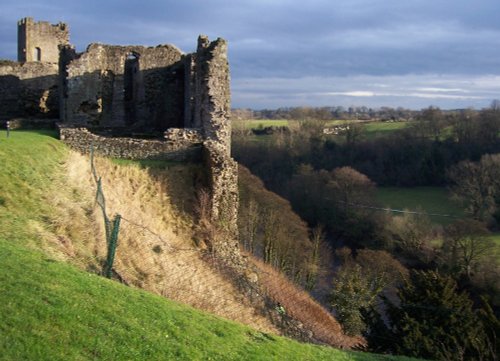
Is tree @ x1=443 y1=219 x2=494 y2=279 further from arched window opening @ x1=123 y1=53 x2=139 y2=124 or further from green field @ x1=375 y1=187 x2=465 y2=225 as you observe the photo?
arched window opening @ x1=123 y1=53 x2=139 y2=124

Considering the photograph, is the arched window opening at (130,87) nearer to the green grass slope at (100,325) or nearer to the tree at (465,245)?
the green grass slope at (100,325)

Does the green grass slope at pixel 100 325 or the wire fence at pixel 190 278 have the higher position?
the green grass slope at pixel 100 325

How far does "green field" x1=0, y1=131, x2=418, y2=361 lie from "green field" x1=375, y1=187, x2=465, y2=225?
166 feet

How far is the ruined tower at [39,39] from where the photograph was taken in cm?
3656

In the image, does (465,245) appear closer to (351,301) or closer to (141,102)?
(351,301)

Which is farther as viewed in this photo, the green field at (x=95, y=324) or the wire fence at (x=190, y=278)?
the wire fence at (x=190, y=278)

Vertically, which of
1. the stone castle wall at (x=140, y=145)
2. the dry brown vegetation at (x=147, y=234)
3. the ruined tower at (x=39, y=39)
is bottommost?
the dry brown vegetation at (x=147, y=234)

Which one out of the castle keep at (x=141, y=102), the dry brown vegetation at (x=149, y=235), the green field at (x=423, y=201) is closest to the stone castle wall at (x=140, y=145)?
the castle keep at (x=141, y=102)

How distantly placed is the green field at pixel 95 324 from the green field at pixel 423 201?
166 ft

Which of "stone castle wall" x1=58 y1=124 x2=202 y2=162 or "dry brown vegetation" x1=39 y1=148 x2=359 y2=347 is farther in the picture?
"stone castle wall" x1=58 y1=124 x2=202 y2=162

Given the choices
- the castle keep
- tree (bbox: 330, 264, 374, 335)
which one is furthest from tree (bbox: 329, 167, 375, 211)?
the castle keep

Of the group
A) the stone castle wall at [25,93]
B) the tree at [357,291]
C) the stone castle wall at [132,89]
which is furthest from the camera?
the stone castle wall at [25,93]

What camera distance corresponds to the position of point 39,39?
3709 cm

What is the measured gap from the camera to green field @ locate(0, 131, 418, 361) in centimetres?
796
